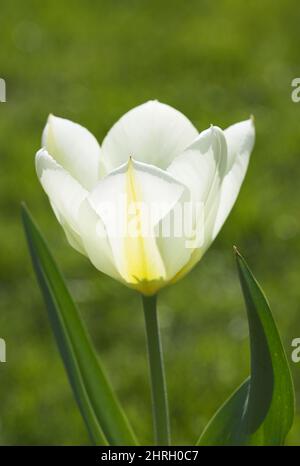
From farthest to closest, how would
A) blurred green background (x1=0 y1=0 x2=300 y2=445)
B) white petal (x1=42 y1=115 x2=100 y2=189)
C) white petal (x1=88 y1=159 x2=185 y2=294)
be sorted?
blurred green background (x1=0 y1=0 x2=300 y2=445) < white petal (x1=42 y1=115 x2=100 y2=189) < white petal (x1=88 y1=159 x2=185 y2=294)

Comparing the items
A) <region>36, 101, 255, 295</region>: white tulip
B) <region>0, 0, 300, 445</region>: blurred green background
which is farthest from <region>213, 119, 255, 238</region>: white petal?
<region>0, 0, 300, 445</region>: blurred green background

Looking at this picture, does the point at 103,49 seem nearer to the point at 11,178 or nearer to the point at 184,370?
the point at 11,178

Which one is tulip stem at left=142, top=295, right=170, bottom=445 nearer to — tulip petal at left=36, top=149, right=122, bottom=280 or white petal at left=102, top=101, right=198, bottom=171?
tulip petal at left=36, top=149, right=122, bottom=280

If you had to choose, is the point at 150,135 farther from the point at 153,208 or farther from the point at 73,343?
the point at 73,343

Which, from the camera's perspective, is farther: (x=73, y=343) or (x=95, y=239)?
(x=73, y=343)

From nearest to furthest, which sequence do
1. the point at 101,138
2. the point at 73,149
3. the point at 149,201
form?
the point at 149,201, the point at 73,149, the point at 101,138

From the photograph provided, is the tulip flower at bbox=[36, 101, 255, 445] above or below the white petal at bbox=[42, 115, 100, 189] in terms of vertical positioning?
below

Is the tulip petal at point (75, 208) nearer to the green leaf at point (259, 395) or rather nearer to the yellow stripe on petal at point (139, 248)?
the yellow stripe on petal at point (139, 248)

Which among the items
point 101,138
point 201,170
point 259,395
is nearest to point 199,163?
point 201,170
